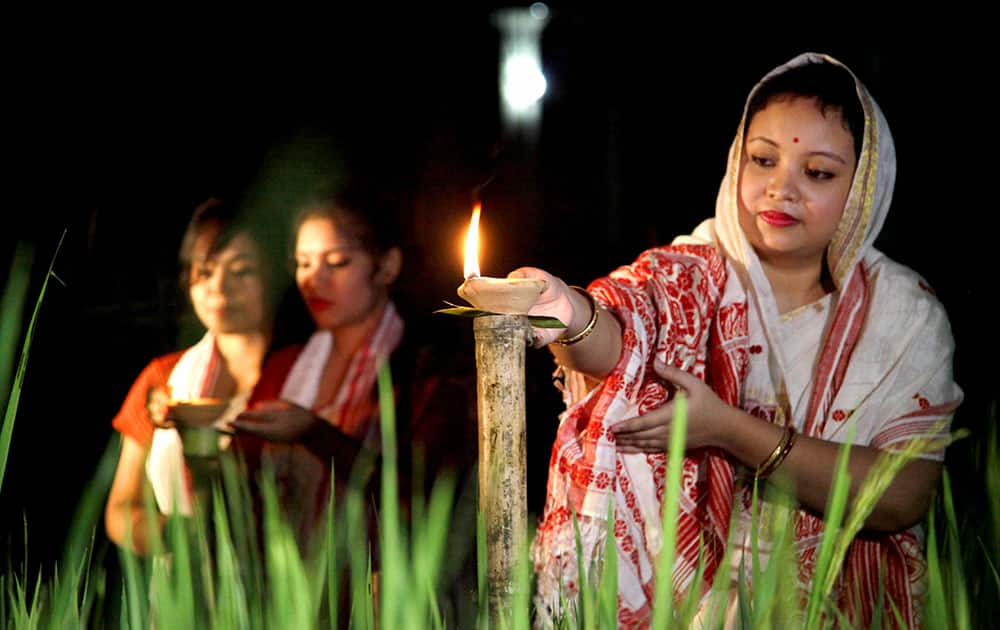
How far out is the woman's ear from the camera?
8.09 ft

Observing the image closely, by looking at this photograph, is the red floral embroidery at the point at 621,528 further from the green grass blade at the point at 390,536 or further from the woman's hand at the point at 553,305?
the green grass blade at the point at 390,536

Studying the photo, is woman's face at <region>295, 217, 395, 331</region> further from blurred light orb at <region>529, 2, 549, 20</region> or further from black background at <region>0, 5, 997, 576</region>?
blurred light orb at <region>529, 2, 549, 20</region>

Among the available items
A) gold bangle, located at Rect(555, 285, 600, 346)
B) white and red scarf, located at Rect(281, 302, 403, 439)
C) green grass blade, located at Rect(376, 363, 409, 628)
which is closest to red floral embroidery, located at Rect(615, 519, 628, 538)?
gold bangle, located at Rect(555, 285, 600, 346)

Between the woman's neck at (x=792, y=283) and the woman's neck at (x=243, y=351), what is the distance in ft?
3.85

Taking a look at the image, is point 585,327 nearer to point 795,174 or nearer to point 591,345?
point 591,345

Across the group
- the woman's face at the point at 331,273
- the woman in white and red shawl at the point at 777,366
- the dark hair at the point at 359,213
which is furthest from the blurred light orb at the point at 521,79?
the woman in white and red shawl at the point at 777,366

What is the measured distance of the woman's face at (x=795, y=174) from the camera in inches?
65.5

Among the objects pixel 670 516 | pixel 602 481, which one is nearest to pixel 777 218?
pixel 602 481

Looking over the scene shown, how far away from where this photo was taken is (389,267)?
97.7 inches

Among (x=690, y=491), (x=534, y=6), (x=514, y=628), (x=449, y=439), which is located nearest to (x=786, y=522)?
(x=514, y=628)

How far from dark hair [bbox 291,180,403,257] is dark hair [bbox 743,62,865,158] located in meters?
1.01

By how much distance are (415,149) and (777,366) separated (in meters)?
1.58

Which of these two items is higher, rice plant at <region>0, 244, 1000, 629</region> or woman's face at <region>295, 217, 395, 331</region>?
woman's face at <region>295, 217, 395, 331</region>

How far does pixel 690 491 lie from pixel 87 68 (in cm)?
182
